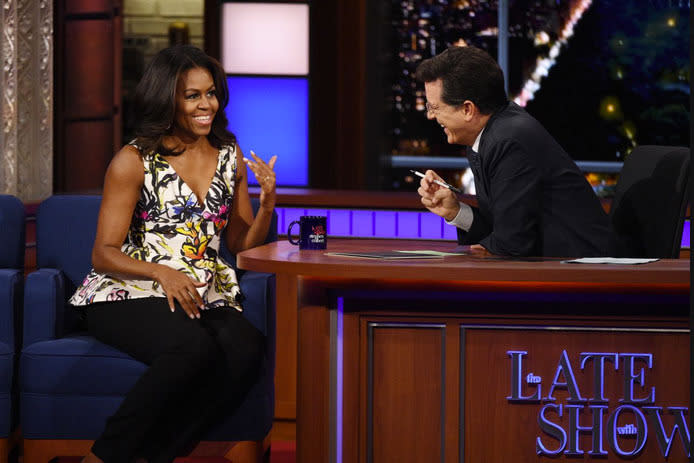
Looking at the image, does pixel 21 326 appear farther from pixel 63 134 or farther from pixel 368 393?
pixel 63 134

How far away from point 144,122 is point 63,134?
262 centimetres

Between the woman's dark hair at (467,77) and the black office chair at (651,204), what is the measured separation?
517 mm

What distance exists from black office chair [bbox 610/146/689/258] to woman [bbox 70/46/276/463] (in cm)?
105

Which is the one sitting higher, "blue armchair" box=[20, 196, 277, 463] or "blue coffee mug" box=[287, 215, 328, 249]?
"blue coffee mug" box=[287, 215, 328, 249]

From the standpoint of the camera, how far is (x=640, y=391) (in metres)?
2.38

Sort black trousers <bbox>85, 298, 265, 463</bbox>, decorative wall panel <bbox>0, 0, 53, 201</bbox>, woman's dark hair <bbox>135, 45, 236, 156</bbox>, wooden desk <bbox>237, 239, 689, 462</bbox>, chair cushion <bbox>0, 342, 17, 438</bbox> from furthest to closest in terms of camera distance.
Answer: decorative wall panel <bbox>0, 0, 53, 201</bbox>
woman's dark hair <bbox>135, 45, 236, 156</bbox>
chair cushion <bbox>0, 342, 17, 438</bbox>
black trousers <bbox>85, 298, 265, 463</bbox>
wooden desk <bbox>237, 239, 689, 462</bbox>

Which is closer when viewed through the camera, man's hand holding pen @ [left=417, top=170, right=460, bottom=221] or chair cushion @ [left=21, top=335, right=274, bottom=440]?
man's hand holding pen @ [left=417, top=170, right=460, bottom=221]

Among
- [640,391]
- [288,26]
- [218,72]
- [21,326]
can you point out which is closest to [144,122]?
[218,72]

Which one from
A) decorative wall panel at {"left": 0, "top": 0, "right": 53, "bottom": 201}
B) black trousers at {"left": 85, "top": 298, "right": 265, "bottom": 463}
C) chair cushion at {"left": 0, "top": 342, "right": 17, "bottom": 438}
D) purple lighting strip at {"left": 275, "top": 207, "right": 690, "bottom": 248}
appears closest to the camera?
black trousers at {"left": 85, "top": 298, "right": 265, "bottom": 463}

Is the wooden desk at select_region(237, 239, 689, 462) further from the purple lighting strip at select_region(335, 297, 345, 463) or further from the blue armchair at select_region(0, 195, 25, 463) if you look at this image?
the blue armchair at select_region(0, 195, 25, 463)

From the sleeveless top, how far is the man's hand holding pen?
25.9 inches

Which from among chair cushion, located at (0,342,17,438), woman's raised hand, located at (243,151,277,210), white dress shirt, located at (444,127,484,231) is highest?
woman's raised hand, located at (243,151,277,210)

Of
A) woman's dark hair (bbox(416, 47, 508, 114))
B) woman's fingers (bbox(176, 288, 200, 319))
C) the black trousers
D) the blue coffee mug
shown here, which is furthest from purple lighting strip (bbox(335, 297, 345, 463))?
woman's dark hair (bbox(416, 47, 508, 114))

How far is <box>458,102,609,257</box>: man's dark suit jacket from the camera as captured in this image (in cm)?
254
